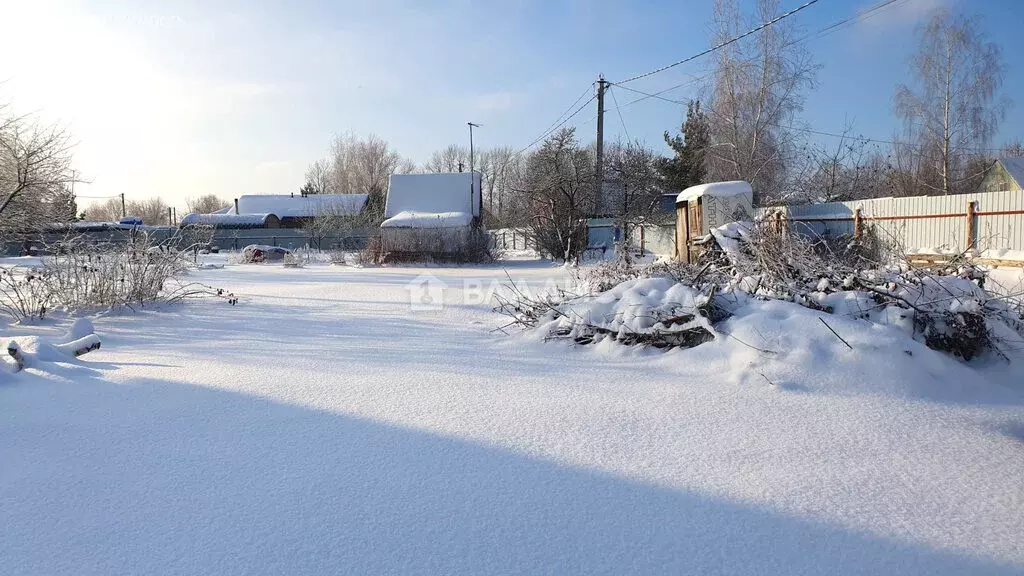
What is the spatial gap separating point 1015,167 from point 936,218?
21.5 m

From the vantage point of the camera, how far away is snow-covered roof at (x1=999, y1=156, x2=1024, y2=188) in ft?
94.0

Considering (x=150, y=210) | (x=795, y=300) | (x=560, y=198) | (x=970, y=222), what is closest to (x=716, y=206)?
(x=970, y=222)

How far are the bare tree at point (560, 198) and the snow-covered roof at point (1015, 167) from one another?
2060cm

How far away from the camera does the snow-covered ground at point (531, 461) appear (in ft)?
7.09

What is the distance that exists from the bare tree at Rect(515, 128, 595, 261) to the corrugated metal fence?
7396mm

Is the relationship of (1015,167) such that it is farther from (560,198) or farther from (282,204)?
(282,204)

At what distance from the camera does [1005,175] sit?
29.4 meters

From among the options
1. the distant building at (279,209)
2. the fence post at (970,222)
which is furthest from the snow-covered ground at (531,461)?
the distant building at (279,209)

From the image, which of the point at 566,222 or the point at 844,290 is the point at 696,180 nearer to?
the point at 566,222

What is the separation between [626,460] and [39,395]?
3998mm

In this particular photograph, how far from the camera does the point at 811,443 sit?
3.21 meters

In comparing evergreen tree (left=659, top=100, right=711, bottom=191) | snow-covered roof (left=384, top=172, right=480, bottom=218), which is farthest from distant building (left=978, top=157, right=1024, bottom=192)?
snow-covered roof (left=384, top=172, right=480, bottom=218)

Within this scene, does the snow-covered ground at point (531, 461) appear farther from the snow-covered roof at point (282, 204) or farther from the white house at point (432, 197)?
the snow-covered roof at point (282, 204)

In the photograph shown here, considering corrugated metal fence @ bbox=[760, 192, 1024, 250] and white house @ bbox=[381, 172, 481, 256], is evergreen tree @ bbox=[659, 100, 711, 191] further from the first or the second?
corrugated metal fence @ bbox=[760, 192, 1024, 250]
